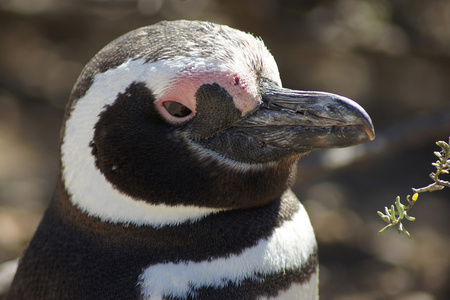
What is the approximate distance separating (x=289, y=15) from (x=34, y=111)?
212 centimetres

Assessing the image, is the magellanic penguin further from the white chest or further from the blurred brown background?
the blurred brown background

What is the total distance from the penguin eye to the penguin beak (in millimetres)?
163

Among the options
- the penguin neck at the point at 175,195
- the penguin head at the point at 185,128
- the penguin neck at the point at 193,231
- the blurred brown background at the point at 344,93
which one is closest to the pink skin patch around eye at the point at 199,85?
the penguin head at the point at 185,128

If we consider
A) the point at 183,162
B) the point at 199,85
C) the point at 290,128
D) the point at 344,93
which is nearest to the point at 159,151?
the point at 183,162

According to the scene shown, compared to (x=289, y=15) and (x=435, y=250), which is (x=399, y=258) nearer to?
(x=435, y=250)

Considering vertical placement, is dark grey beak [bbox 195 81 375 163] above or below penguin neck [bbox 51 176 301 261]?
above

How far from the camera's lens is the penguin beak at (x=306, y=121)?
4.96ft

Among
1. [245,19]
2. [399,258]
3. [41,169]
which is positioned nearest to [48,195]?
[41,169]

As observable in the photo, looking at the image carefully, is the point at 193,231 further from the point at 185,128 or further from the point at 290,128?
the point at 290,128

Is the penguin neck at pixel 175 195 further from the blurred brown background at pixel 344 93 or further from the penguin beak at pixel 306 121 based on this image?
the blurred brown background at pixel 344 93

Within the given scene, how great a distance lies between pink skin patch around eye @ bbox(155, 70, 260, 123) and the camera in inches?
59.4

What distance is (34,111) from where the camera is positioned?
4.52m

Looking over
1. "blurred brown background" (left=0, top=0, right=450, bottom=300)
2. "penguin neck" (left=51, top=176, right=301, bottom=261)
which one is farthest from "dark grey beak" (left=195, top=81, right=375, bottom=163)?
"blurred brown background" (left=0, top=0, right=450, bottom=300)

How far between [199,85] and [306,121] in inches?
11.7
